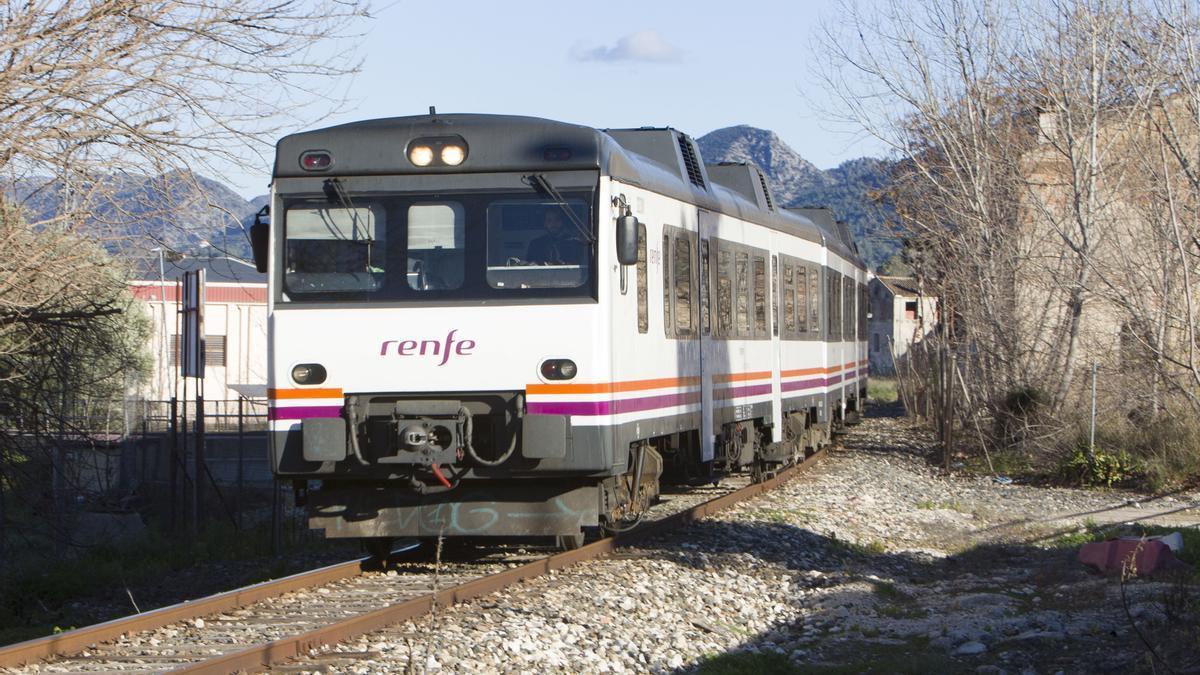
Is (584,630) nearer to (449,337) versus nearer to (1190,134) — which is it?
(449,337)

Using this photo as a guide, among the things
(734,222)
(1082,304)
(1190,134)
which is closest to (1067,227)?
(1082,304)

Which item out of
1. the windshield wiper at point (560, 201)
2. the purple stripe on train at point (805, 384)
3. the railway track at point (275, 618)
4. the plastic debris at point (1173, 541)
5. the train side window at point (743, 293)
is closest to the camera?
the railway track at point (275, 618)

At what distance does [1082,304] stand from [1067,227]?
165 cm

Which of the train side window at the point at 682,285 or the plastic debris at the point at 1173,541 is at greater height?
the train side window at the point at 682,285

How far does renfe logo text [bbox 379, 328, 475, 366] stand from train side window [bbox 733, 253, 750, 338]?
5.37 metres

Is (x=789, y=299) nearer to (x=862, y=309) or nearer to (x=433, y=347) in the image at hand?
(x=433, y=347)

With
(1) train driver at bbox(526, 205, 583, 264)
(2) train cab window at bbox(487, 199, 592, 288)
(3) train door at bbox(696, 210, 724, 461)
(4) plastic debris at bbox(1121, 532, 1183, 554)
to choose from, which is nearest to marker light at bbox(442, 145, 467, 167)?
(2) train cab window at bbox(487, 199, 592, 288)

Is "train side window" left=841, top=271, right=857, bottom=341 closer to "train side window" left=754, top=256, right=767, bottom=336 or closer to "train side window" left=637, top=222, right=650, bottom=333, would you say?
"train side window" left=754, top=256, right=767, bottom=336

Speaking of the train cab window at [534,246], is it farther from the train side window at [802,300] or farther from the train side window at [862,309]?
A: the train side window at [862,309]

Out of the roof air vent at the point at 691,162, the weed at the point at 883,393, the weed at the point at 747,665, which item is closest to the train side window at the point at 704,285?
the roof air vent at the point at 691,162

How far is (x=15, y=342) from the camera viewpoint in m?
12.9

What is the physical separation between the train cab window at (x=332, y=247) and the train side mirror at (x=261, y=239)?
221 mm

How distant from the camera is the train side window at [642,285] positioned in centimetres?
1137

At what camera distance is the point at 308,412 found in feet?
34.3
